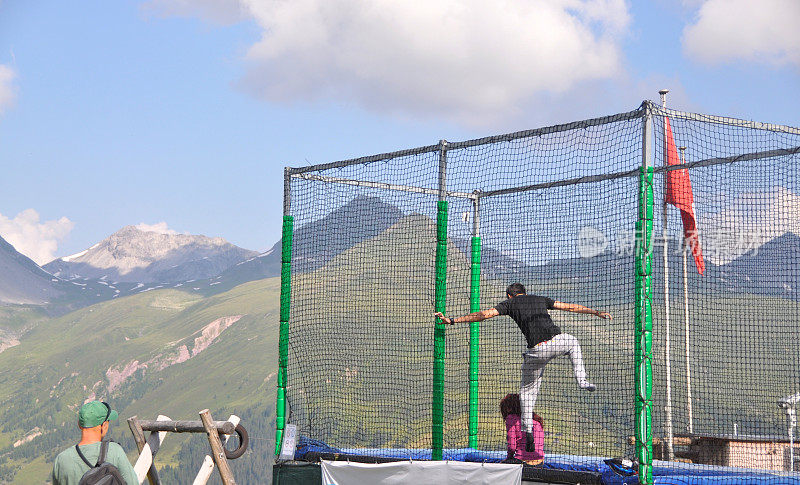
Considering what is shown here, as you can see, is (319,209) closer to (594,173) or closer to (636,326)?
(594,173)

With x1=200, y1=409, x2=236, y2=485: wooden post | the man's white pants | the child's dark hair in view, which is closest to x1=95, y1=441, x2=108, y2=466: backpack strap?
x1=200, y1=409, x2=236, y2=485: wooden post

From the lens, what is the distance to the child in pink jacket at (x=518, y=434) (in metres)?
8.23

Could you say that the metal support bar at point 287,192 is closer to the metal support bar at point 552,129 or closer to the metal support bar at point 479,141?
the metal support bar at point 479,141

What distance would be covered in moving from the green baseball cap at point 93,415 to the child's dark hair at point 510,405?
4.21 m

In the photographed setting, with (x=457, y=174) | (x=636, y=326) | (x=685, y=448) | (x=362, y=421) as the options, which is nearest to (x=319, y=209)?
(x=457, y=174)

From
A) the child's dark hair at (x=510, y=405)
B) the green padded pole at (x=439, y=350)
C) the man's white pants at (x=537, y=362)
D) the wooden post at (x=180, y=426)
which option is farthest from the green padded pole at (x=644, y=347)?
the wooden post at (x=180, y=426)

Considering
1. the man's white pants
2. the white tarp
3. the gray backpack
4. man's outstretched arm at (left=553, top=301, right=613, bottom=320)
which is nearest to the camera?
the gray backpack

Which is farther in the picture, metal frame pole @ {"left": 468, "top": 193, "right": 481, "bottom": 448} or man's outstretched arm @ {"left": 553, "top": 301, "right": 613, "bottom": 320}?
metal frame pole @ {"left": 468, "top": 193, "right": 481, "bottom": 448}

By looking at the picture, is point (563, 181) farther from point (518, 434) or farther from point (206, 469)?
point (206, 469)

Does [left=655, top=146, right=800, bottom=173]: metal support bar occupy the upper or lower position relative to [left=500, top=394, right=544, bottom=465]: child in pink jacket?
upper

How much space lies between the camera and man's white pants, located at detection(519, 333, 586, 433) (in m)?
8.07

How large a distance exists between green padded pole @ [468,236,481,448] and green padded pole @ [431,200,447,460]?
1.95 meters

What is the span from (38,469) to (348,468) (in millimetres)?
198561

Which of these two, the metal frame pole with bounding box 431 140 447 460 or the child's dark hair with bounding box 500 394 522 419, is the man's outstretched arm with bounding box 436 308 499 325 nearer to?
the metal frame pole with bounding box 431 140 447 460
